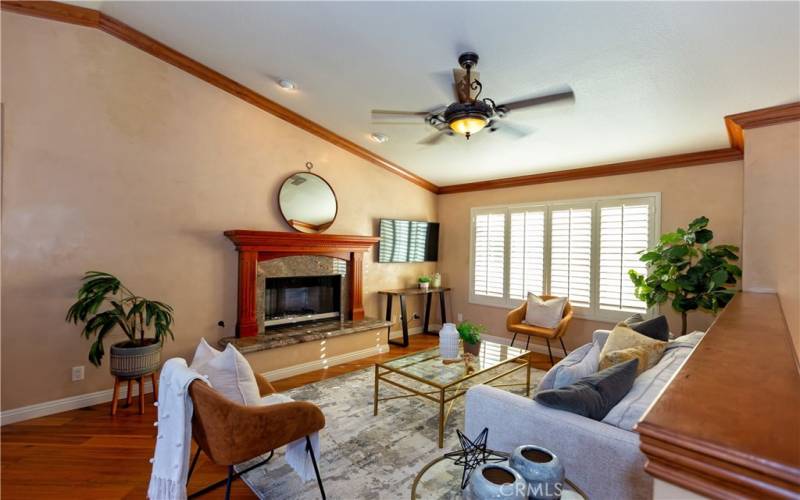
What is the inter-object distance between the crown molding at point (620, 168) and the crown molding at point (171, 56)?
6.06 feet

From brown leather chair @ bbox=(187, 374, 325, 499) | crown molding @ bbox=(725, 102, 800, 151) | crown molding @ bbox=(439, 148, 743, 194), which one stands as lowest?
brown leather chair @ bbox=(187, 374, 325, 499)

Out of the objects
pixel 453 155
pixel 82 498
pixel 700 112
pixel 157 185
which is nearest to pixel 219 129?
pixel 157 185

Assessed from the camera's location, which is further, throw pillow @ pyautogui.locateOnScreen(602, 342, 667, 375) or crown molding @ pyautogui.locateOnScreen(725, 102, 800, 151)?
crown molding @ pyautogui.locateOnScreen(725, 102, 800, 151)

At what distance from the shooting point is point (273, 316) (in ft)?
14.5

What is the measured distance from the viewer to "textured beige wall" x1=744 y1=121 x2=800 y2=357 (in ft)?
9.64

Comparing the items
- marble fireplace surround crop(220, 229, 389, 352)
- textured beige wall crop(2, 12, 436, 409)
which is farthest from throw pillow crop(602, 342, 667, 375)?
textured beige wall crop(2, 12, 436, 409)

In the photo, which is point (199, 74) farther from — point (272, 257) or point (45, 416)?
point (45, 416)

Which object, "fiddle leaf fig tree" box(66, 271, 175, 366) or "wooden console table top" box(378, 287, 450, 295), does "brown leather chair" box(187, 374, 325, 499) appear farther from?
"wooden console table top" box(378, 287, 450, 295)

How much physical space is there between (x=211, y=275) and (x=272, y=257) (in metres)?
0.65

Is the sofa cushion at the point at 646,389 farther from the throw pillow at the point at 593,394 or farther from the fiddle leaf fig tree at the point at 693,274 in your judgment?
the fiddle leaf fig tree at the point at 693,274

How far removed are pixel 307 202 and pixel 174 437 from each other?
3199mm

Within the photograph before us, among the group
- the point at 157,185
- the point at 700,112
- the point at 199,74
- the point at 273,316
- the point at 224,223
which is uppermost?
the point at 199,74

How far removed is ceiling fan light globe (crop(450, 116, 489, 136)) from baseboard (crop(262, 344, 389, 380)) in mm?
3053

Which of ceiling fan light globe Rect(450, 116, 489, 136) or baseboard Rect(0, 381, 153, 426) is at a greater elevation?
ceiling fan light globe Rect(450, 116, 489, 136)
